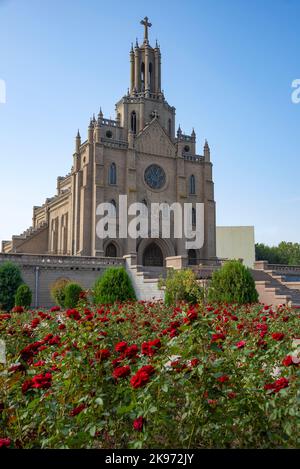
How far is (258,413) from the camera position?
3.81 meters

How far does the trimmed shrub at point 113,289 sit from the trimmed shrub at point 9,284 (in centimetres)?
568

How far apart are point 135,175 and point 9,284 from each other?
18209mm

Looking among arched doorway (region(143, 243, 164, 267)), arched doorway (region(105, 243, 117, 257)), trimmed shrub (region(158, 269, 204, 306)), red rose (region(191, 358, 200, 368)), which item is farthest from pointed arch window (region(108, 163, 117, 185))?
red rose (region(191, 358, 200, 368))

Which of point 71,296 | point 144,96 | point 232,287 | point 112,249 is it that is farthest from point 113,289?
point 144,96

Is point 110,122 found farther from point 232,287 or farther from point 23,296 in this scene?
point 232,287

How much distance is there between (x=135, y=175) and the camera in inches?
1544

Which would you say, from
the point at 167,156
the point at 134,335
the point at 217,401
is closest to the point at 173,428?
the point at 217,401

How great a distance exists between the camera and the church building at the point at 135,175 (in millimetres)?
37594

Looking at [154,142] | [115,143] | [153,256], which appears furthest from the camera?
[154,142]

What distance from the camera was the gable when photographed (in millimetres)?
40781

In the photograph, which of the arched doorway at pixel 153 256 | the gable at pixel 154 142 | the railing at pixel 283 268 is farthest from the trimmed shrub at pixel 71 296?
the gable at pixel 154 142

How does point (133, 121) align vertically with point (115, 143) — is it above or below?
above

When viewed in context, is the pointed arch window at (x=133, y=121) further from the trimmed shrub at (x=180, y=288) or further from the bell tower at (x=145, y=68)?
the trimmed shrub at (x=180, y=288)

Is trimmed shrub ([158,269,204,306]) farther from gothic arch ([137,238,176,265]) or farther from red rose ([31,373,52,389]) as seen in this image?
gothic arch ([137,238,176,265])
